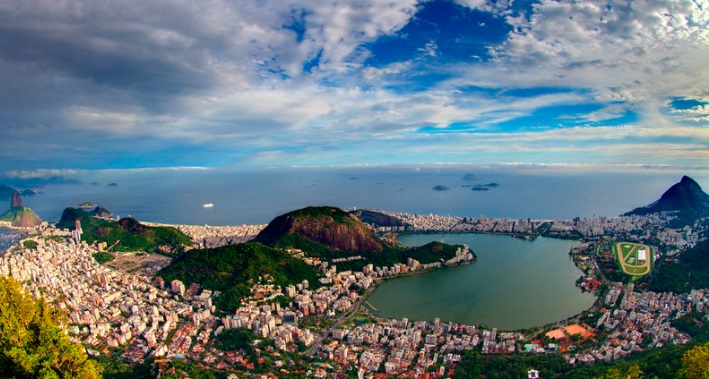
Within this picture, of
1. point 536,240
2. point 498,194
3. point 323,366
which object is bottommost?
point 323,366

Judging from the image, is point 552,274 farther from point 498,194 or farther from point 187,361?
point 498,194

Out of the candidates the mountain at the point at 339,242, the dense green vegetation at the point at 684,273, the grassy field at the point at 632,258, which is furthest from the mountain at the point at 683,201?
the mountain at the point at 339,242

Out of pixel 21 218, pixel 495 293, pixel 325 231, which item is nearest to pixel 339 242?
pixel 325 231

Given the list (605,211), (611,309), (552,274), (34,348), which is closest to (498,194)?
(605,211)

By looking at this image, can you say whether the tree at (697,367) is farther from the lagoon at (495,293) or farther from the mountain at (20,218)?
the mountain at (20,218)

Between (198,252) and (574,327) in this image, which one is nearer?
(574,327)

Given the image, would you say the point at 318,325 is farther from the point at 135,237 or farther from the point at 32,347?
the point at 135,237

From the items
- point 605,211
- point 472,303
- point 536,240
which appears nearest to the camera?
point 472,303
